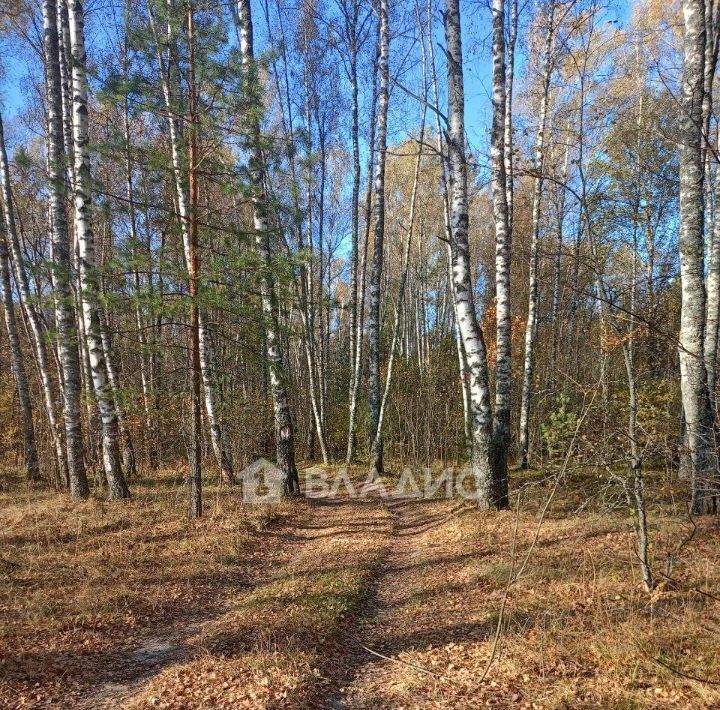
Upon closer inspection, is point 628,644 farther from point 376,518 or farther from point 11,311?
point 11,311

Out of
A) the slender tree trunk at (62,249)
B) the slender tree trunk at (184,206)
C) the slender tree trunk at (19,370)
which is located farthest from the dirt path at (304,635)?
the slender tree trunk at (19,370)

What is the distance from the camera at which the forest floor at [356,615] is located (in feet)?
11.0

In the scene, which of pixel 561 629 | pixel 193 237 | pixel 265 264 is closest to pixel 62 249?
pixel 193 237

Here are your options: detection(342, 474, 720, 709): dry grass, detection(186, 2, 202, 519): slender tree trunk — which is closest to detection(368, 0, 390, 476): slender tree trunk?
detection(186, 2, 202, 519): slender tree trunk

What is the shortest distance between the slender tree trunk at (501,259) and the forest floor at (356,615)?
1019mm

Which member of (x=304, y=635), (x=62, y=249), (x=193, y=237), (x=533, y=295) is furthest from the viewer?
(x=533, y=295)

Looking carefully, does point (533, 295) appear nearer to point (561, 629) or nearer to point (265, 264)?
point (265, 264)

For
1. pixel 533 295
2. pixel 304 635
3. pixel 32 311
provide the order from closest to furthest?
pixel 304 635
pixel 32 311
pixel 533 295

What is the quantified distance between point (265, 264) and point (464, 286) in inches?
125

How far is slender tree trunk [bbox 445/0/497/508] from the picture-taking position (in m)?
7.71

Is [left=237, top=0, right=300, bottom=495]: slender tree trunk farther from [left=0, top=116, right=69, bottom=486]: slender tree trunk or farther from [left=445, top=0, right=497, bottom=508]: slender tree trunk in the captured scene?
[left=0, top=116, right=69, bottom=486]: slender tree trunk

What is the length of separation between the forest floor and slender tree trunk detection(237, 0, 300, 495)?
8.23 ft

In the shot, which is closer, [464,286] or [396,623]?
[396,623]

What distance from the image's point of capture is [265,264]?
23.8 feet
